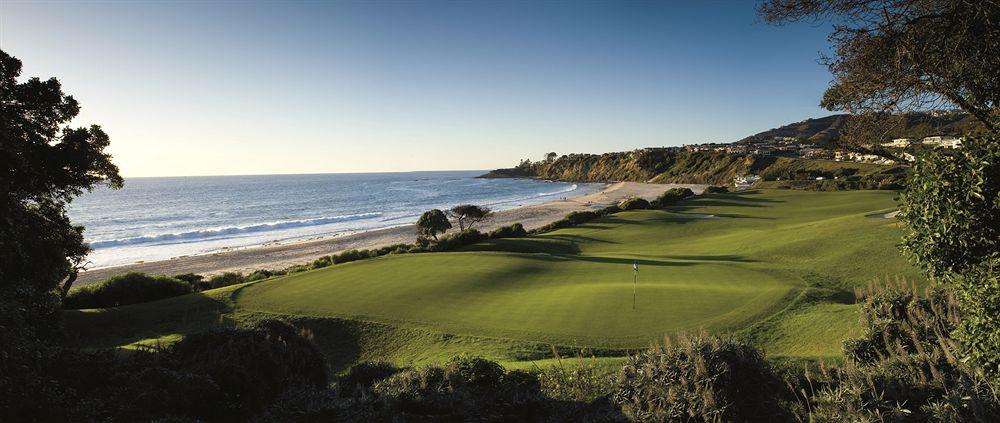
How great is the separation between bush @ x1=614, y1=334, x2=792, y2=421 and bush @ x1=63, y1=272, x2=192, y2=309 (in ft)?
68.8

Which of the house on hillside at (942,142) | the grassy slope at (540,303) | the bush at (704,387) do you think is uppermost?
the house on hillside at (942,142)

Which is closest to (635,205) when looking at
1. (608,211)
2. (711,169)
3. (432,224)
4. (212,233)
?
(608,211)

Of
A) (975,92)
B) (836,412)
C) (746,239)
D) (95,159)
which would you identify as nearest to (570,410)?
(836,412)

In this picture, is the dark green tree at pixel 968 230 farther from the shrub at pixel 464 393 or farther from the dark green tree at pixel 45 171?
the dark green tree at pixel 45 171

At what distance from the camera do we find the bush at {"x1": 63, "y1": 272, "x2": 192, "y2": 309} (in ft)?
59.8

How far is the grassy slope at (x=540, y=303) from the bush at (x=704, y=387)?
3.76 meters

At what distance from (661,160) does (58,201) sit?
14749 centimetres

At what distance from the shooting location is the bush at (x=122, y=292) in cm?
1824

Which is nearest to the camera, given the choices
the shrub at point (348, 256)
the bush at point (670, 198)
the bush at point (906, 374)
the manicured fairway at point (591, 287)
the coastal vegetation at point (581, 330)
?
the bush at point (906, 374)

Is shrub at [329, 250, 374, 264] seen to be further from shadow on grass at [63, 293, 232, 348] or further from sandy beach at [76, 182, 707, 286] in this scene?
sandy beach at [76, 182, 707, 286]

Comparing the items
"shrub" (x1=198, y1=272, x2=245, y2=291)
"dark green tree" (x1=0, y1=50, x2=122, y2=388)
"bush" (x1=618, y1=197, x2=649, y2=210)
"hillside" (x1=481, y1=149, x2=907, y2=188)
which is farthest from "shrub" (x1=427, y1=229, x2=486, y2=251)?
"hillside" (x1=481, y1=149, x2=907, y2=188)

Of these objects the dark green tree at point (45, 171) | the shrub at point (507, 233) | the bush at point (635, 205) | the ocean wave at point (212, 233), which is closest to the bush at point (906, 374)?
the dark green tree at point (45, 171)

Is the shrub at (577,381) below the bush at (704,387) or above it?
below

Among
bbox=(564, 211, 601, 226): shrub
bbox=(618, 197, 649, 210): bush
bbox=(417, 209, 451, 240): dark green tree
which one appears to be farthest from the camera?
bbox=(618, 197, 649, 210): bush
